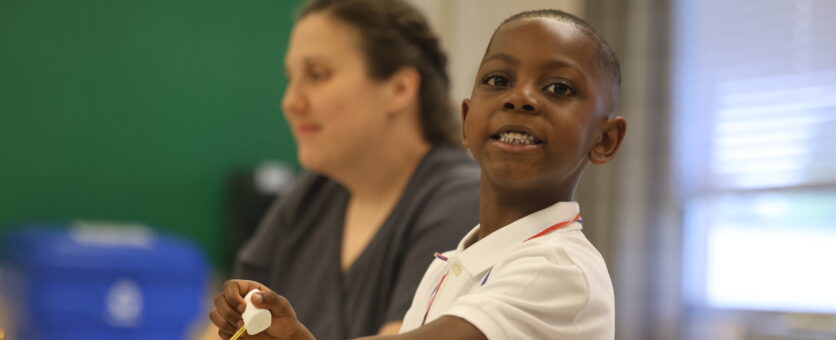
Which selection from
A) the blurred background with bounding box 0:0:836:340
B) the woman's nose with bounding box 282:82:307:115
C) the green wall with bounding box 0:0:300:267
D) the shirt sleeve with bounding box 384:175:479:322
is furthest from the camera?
the green wall with bounding box 0:0:300:267

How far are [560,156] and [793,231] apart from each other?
249 centimetres

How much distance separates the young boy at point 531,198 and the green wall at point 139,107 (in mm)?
3168

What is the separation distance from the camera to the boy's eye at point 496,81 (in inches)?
23.7

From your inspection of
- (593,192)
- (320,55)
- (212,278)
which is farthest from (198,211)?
(320,55)

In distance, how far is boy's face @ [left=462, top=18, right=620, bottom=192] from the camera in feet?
1.87

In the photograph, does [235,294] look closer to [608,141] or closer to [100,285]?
[608,141]

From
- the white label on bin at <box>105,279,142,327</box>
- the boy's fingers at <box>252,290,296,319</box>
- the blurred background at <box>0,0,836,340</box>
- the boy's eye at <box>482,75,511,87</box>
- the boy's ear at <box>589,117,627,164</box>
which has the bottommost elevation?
the white label on bin at <box>105,279,142,327</box>

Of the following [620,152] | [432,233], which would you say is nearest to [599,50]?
[432,233]

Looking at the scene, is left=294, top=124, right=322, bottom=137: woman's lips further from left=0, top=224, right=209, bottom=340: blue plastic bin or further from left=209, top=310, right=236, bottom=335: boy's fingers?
left=0, top=224, right=209, bottom=340: blue plastic bin

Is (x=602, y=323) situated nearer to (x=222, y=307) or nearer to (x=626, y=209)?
(x=222, y=307)

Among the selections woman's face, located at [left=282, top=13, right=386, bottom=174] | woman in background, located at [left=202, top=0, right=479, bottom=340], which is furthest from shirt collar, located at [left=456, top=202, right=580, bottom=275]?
woman's face, located at [left=282, top=13, right=386, bottom=174]

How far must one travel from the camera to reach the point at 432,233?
1.12 metres

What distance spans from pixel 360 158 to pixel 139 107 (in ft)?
8.40

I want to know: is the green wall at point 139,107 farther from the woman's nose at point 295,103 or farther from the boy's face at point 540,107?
the boy's face at point 540,107
